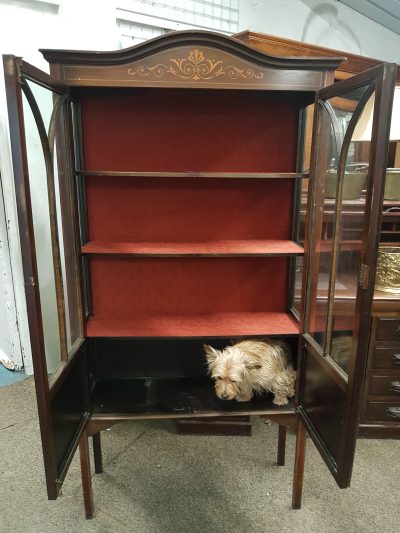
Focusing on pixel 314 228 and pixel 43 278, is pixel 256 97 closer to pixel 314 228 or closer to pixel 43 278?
pixel 314 228

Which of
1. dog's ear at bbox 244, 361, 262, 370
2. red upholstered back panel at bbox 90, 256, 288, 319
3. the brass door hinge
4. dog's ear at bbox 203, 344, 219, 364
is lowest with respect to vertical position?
dog's ear at bbox 244, 361, 262, 370

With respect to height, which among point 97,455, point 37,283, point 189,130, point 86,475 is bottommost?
point 97,455

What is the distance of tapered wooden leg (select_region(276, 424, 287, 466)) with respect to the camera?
6.64 feet

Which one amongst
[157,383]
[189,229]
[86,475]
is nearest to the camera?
[86,475]

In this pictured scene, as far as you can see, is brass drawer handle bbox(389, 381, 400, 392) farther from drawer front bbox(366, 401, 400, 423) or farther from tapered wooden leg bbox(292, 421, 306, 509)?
tapered wooden leg bbox(292, 421, 306, 509)

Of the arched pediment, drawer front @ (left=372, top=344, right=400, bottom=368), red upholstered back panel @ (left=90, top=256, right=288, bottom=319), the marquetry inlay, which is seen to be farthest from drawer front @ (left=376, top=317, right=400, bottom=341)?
the marquetry inlay

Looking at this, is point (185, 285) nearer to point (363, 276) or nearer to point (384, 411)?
point (363, 276)

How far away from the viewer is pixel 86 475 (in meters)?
1.71

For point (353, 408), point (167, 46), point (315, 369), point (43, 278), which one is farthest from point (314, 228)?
point (43, 278)

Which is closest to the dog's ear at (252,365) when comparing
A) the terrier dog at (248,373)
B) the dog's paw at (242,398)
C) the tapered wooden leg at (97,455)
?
the terrier dog at (248,373)

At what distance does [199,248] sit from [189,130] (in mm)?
560

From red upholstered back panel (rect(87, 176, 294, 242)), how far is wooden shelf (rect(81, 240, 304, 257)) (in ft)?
0.25

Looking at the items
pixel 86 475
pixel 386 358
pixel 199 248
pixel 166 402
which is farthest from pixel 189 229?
pixel 386 358

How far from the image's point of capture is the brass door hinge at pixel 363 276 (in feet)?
3.90
